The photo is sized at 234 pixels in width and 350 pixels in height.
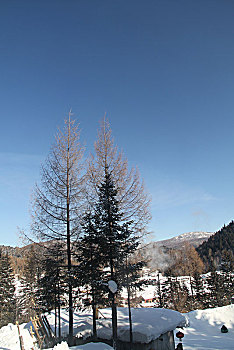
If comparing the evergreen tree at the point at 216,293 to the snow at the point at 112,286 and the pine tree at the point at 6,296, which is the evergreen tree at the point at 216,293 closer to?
the pine tree at the point at 6,296

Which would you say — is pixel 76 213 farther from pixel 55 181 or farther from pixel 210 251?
pixel 210 251

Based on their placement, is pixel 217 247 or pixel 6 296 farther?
pixel 217 247

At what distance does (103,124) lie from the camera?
14.4 meters

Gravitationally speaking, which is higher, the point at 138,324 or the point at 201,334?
the point at 138,324

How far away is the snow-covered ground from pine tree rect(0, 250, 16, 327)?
13.7m

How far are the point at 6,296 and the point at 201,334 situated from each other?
24.0 meters

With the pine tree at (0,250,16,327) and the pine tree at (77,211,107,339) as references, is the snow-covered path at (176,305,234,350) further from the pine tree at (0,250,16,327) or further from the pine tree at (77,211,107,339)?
the pine tree at (0,250,16,327)

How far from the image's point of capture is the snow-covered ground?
13117 millimetres

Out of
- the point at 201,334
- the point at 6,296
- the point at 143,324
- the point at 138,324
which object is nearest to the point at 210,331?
the point at 201,334

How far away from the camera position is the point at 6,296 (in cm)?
3067

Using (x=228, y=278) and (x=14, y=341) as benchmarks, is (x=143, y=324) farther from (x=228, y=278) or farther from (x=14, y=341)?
(x=228, y=278)

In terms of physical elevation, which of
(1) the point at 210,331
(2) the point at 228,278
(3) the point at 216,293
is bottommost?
(1) the point at 210,331

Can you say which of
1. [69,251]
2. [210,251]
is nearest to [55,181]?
[69,251]

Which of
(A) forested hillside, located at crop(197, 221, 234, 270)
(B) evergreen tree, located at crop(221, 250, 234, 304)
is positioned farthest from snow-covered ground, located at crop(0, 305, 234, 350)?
(A) forested hillside, located at crop(197, 221, 234, 270)
